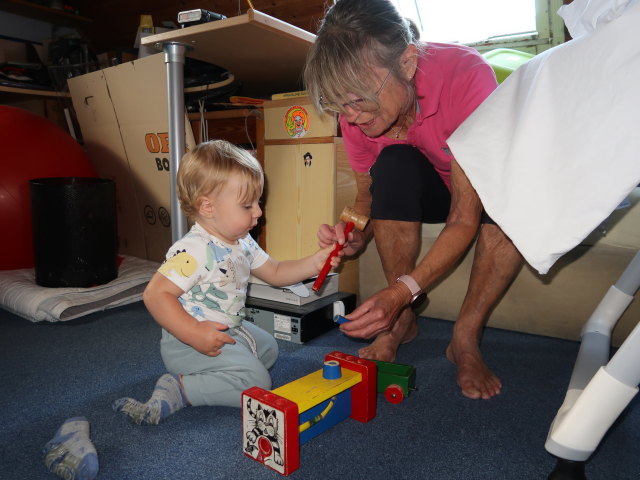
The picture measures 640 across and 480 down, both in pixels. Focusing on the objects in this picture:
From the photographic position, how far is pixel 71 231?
1467mm

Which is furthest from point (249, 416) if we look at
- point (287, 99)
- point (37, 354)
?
point (287, 99)

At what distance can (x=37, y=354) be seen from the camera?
3.72ft

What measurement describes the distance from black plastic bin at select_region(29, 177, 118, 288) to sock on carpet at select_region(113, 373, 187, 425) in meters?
0.74

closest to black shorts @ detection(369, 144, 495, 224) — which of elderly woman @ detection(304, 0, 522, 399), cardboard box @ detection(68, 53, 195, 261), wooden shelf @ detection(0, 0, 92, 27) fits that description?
elderly woman @ detection(304, 0, 522, 399)

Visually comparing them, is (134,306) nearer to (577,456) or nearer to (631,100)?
(577,456)

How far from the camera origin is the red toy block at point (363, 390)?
814 millimetres

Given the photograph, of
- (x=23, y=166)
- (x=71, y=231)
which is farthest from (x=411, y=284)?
(x=23, y=166)

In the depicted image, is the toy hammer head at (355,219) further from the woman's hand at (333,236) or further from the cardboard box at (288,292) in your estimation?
the cardboard box at (288,292)

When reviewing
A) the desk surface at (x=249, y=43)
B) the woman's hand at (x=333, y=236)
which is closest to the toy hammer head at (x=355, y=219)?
the woman's hand at (x=333, y=236)

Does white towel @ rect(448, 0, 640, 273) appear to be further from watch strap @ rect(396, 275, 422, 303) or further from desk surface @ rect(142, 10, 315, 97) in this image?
desk surface @ rect(142, 10, 315, 97)

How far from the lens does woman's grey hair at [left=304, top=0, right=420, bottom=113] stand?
0.85 m

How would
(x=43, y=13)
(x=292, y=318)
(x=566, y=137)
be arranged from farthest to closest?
(x=43, y=13)
(x=292, y=318)
(x=566, y=137)

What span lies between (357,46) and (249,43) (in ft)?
1.89

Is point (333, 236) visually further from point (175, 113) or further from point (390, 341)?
point (175, 113)
